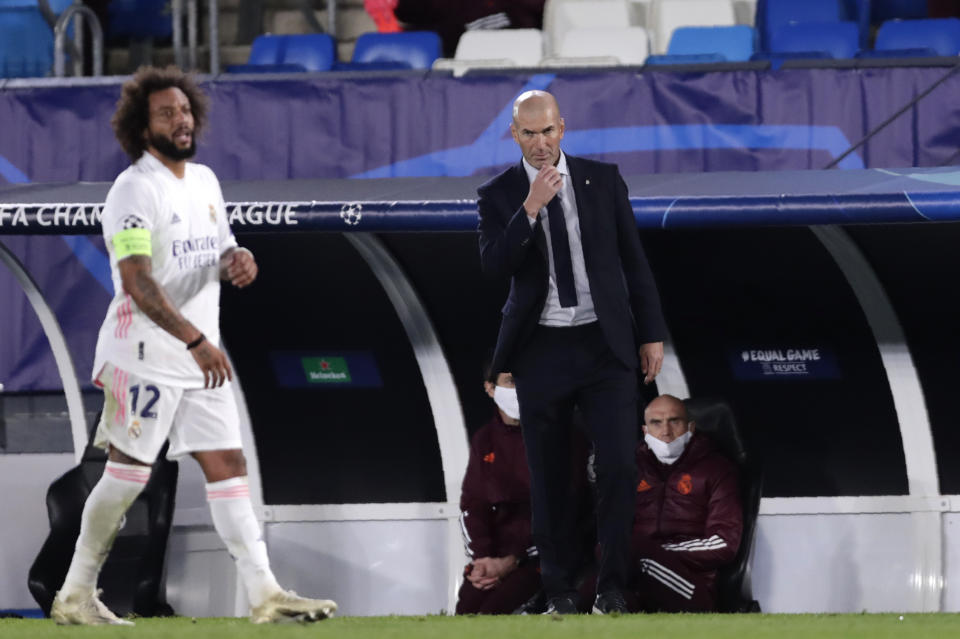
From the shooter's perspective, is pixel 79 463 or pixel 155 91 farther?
pixel 79 463

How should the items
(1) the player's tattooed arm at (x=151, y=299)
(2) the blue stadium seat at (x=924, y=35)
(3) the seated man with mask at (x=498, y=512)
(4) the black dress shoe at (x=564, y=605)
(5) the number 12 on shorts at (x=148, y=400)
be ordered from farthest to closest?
1. (2) the blue stadium seat at (x=924, y=35)
2. (3) the seated man with mask at (x=498, y=512)
3. (4) the black dress shoe at (x=564, y=605)
4. (5) the number 12 on shorts at (x=148, y=400)
5. (1) the player's tattooed arm at (x=151, y=299)

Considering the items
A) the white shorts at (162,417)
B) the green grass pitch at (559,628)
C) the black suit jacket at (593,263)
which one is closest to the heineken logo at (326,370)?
the black suit jacket at (593,263)

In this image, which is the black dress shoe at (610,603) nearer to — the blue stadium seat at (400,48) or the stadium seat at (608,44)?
the stadium seat at (608,44)

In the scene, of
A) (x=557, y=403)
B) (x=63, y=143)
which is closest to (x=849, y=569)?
(x=557, y=403)

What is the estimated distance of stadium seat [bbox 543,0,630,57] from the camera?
35.3 feet

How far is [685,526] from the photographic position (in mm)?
6426

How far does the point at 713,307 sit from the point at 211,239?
2.76 m

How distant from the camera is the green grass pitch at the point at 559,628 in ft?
13.9

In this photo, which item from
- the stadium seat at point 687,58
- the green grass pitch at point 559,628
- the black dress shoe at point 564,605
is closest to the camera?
the green grass pitch at point 559,628

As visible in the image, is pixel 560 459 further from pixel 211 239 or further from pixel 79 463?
pixel 79 463

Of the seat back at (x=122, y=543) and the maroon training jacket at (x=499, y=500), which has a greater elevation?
the maroon training jacket at (x=499, y=500)

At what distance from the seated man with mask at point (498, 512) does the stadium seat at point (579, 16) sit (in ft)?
14.7

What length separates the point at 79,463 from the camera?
762 centimetres

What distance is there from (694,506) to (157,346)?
2.54 m
